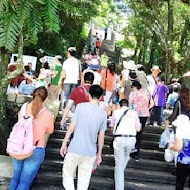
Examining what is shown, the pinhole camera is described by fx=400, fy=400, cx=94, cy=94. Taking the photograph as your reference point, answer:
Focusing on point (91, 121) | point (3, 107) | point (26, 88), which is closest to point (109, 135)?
point (26, 88)

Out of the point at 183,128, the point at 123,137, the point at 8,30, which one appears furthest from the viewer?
the point at 123,137

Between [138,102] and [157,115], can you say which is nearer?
[138,102]

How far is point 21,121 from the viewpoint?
4.89 metres

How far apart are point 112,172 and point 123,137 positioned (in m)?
1.36

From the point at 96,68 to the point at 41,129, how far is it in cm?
444

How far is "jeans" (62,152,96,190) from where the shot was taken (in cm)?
500

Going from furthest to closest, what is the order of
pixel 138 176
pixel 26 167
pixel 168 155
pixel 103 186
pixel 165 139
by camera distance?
pixel 165 139 → pixel 168 155 → pixel 138 176 → pixel 103 186 → pixel 26 167

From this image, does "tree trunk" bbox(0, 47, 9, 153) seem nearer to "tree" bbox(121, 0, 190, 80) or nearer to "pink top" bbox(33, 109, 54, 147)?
"pink top" bbox(33, 109, 54, 147)

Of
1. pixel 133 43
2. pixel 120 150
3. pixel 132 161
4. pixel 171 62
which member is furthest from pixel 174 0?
pixel 133 43

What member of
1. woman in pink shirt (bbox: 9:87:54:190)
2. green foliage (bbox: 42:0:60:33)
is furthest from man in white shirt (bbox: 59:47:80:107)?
green foliage (bbox: 42:0:60:33)

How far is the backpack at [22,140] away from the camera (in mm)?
4832

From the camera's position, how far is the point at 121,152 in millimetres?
6094

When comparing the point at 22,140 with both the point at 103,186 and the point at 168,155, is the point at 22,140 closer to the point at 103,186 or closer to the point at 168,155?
the point at 103,186

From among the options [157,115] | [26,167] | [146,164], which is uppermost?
[157,115]
